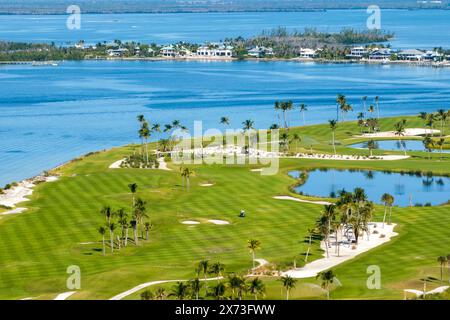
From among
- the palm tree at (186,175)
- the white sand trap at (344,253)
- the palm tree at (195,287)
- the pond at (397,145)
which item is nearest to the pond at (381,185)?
the palm tree at (186,175)

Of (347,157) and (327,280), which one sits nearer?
(327,280)

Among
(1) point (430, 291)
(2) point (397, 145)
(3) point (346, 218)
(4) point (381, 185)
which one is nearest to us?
(1) point (430, 291)

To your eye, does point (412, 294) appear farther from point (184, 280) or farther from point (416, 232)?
point (416, 232)

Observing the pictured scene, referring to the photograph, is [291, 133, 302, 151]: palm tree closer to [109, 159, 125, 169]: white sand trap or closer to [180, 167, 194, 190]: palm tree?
[109, 159, 125, 169]: white sand trap

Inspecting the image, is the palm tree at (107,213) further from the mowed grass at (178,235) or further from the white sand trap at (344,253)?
the white sand trap at (344,253)

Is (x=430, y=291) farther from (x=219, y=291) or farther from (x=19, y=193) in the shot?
(x=19, y=193)

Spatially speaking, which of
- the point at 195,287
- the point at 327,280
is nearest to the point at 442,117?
the point at 327,280
